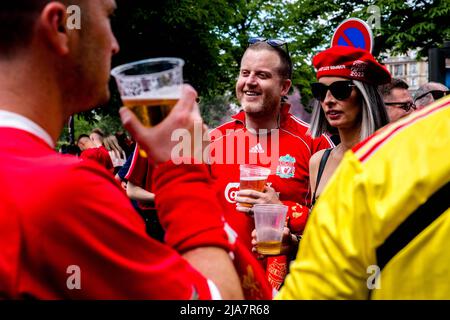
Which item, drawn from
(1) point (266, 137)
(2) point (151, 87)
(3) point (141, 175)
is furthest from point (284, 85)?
(2) point (151, 87)

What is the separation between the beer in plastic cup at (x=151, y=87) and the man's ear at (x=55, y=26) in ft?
0.61

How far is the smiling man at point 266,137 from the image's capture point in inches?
148

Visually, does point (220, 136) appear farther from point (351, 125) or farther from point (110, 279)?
point (110, 279)

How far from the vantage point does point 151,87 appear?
149 centimetres

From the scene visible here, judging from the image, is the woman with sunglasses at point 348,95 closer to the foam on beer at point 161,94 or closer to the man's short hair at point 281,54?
the man's short hair at point 281,54

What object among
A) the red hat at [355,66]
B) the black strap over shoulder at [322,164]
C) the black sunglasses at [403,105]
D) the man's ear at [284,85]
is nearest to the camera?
the red hat at [355,66]

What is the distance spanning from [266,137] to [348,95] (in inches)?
31.1

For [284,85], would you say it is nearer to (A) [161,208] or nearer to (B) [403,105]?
(B) [403,105]

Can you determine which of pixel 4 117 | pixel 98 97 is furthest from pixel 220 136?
pixel 4 117

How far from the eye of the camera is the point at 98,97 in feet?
5.01

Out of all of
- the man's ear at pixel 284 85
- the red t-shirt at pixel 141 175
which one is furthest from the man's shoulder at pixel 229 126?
the red t-shirt at pixel 141 175

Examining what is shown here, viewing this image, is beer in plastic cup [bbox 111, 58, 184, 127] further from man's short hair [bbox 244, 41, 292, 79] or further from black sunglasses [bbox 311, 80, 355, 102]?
man's short hair [bbox 244, 41, 292, 79]

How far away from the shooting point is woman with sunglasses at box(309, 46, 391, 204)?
3314 mm

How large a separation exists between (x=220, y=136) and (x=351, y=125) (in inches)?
37.7
